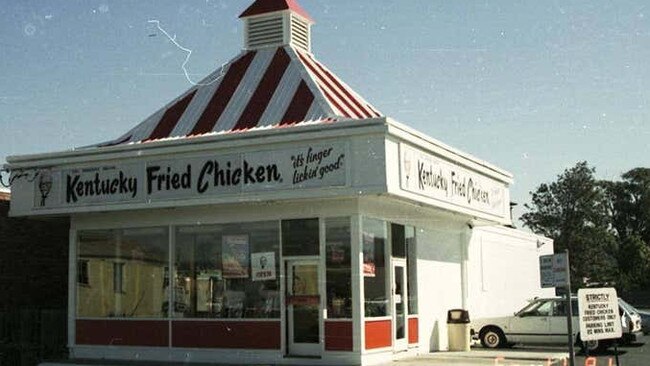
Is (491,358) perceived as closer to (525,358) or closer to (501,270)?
(525,358)

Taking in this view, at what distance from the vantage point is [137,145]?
1906 centimetres

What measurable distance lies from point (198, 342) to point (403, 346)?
15.1 feet

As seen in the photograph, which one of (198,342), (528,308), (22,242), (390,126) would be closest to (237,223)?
(198,342)

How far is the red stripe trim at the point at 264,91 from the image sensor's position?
2022 centimetres

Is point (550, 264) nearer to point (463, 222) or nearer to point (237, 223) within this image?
point (237, 223)

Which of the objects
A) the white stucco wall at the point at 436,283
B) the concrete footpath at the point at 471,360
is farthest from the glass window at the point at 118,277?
the white stucco wall at the point at 436,283

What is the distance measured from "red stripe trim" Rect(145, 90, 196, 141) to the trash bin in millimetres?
8663

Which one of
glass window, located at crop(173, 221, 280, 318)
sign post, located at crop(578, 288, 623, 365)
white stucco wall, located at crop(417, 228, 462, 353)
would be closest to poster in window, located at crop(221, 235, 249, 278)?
glass window, located at crop(173, 221, 280, 318)

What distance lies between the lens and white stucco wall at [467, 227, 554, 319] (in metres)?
26.3

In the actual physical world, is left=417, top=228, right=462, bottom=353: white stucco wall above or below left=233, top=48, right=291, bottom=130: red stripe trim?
below

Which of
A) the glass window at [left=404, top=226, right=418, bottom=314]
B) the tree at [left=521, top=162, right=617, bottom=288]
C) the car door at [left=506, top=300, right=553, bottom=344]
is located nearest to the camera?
the glass window at [left=404, top=226, right=418, bottom=314]

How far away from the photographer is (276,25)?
901 inches

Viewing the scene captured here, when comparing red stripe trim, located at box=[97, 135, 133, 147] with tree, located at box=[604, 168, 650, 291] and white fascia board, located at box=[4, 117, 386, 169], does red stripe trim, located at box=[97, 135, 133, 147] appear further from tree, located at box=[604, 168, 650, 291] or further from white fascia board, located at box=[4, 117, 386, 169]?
tree, located at box=[604, 168, 650, 291]

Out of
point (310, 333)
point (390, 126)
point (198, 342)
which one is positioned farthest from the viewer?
Result: point (198, 342)
